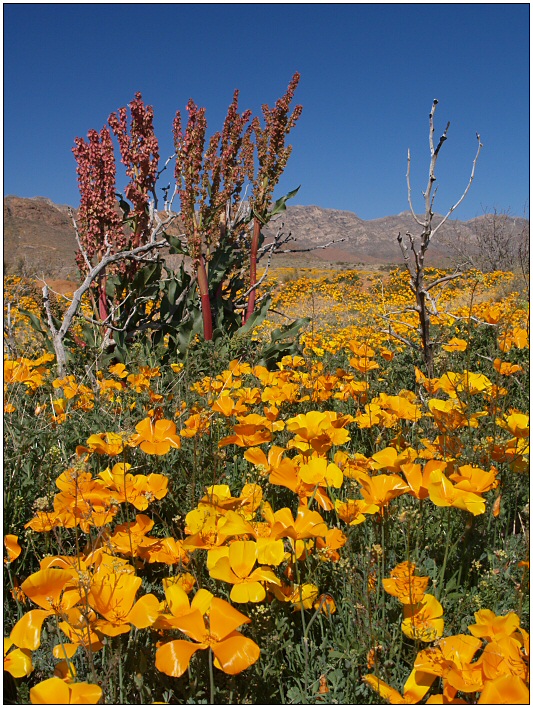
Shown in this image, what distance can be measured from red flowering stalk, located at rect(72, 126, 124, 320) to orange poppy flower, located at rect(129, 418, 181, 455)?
2963 millimetres

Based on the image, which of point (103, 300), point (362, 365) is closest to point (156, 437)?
point (362, 365)

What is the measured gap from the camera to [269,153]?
500cm

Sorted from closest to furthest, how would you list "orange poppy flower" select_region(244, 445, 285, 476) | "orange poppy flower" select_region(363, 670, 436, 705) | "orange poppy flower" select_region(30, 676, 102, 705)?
"orange poppy flower" select_region(30, 676, 102, 705) → "orange poppy flower" select_region(363, 670, 436, 705) → "orange poppy flower" select_region(244, 445, 285, 476)

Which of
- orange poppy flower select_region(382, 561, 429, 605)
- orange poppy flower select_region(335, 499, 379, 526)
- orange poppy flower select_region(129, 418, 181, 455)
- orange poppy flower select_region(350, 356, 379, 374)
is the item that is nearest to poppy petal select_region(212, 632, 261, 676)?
orange poppy flower select_region(382, 561, 429, 605)

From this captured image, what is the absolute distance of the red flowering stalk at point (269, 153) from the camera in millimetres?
4902

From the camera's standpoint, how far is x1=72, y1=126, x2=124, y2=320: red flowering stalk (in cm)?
436

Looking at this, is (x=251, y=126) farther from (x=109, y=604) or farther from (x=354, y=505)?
(x=109, y=604)

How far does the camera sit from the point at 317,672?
1370 millimetres

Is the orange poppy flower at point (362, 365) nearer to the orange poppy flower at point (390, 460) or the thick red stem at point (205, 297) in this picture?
the orange poppy flower at point (390, 460)

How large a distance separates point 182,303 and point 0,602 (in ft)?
13.4

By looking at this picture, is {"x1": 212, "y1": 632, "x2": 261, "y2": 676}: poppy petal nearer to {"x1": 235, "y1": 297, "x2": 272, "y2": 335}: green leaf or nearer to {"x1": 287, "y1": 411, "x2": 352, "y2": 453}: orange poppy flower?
{"x1": 287, "y1": 411, "x2": 352, "y2": 453}: orange poppy flower

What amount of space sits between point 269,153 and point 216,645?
15.6ft

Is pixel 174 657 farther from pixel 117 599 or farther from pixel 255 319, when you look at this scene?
pixel 255 319

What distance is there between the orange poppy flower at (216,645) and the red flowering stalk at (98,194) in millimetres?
3789
